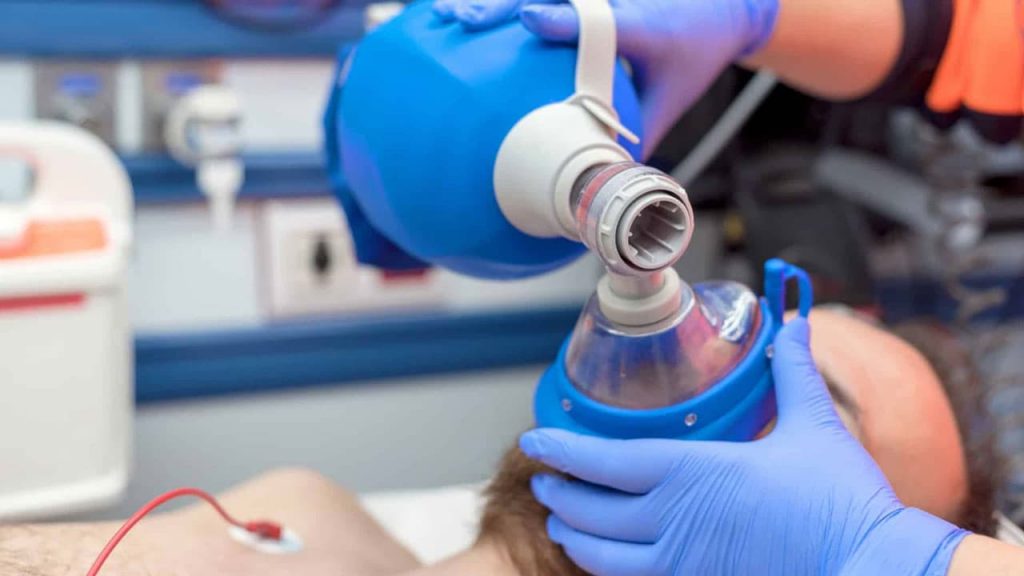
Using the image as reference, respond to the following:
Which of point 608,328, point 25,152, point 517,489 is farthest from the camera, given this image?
point 25,152

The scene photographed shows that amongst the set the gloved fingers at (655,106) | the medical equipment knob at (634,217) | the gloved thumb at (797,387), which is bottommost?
the gloved thumb at (797,387)

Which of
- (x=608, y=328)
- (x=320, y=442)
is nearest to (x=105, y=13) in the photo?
(x=320, y=442)

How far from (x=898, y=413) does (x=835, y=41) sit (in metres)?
0.39

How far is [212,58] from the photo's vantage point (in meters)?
→ 1.49

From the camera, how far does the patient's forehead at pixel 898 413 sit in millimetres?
1031

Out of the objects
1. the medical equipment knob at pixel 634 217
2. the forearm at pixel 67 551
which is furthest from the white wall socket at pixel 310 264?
the medical equipment knob at pixel 634 217

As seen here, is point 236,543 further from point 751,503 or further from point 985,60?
point 985,60

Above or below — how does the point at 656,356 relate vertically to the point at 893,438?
above

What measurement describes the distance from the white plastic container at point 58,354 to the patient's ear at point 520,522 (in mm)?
530

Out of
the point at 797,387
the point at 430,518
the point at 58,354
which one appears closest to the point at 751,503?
the point at 797,387

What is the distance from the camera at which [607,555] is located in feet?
2.75

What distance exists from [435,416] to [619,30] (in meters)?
1.00

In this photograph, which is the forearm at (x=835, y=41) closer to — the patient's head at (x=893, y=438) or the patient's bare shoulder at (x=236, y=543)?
the patient's head at (x=893, y=438)

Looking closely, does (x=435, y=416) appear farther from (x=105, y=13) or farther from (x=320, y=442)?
(x=105, y=13)
